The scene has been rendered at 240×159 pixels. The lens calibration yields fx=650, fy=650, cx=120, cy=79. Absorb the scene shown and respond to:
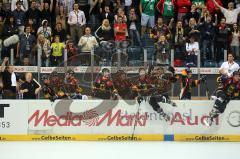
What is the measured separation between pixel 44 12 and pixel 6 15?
109cm

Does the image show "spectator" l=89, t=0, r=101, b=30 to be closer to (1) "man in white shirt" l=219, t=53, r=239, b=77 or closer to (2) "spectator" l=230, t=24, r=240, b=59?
(2) "spectator" l=230, t=24, r=240, b=59

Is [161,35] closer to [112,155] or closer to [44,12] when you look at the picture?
[44,12]

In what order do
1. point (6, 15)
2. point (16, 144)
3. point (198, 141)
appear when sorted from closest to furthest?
point (16, 144), point (198, 141), point (6, 15)

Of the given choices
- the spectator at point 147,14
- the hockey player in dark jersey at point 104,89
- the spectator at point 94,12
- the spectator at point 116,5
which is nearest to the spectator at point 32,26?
the spectator at point 94,12

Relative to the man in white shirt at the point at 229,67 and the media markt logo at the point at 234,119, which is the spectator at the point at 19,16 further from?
the media markt logo at the point at 234,119

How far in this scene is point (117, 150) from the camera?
12.7 m

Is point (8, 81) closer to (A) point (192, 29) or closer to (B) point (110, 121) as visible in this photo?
(B) point (110, 121)

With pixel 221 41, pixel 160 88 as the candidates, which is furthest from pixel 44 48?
pixel 221 41

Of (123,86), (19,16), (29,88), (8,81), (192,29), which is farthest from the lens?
(19,16)

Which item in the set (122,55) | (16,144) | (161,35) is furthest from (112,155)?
(161,35)

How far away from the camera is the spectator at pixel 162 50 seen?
17.3 m

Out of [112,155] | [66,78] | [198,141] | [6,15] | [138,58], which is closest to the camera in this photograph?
[112,155]

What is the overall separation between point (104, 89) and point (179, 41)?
3130 mm

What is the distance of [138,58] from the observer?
17.3 metres
